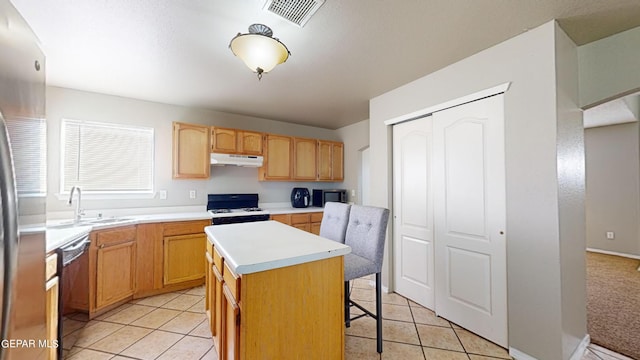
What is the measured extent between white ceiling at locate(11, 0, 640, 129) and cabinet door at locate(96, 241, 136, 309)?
179 centimetres

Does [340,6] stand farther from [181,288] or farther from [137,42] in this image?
[181,288]

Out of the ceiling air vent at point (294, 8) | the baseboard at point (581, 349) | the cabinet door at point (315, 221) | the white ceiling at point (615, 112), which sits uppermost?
the white ceiling at point (615, 112)

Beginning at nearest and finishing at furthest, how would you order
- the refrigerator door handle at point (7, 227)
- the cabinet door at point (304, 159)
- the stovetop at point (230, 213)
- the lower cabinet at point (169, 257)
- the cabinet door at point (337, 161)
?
the refrigerator door handle at point (7, 227), the lower cabinet at point (169, 257), the stovetop at point (230, 213), the cabinet door at point (304, 159), the cabinet door at point (337, 161)

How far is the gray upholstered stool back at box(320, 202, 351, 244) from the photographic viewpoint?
2.16 m

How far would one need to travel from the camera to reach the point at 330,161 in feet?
15.0

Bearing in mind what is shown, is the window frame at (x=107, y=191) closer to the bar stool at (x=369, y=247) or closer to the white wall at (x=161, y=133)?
the white wall at (x=161, y=133)

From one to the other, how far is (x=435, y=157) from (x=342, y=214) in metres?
1.10

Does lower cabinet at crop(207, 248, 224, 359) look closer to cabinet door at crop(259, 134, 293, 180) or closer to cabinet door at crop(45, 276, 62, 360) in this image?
cabinet door at crop(45, 276, 62, 360)

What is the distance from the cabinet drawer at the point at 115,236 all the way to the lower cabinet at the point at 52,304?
0.85 m

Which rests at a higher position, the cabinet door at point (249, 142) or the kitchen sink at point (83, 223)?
the cabinet door at point (249, 142)

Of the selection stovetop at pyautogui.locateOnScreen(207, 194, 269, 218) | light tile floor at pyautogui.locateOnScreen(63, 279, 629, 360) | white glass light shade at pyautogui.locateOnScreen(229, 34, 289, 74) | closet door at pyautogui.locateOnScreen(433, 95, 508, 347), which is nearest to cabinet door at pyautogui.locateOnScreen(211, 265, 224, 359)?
light tile floor at pyautogui.locateOnScreen(63, 279, 629, 360)

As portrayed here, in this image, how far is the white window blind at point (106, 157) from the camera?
2934mm

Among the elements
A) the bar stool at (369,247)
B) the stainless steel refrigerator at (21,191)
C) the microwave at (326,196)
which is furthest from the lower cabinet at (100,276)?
the microwave at (326,196)

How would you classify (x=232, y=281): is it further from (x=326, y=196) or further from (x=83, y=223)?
(x=326, y=196)
